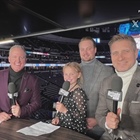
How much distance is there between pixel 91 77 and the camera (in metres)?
Answer: 1.98

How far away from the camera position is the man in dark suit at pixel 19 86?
6.29 feet

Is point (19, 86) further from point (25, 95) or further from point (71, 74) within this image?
point (71, 74)

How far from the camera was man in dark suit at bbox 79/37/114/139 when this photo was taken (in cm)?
192

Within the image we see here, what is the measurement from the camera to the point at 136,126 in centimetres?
128

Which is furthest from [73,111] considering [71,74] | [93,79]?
[93,79]

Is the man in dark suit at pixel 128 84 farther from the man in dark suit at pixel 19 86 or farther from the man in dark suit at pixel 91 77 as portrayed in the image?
the man in dark suit at pixel 19 86

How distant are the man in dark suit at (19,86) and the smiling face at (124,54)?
1.03m

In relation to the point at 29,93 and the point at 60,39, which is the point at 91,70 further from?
the point at 60,39

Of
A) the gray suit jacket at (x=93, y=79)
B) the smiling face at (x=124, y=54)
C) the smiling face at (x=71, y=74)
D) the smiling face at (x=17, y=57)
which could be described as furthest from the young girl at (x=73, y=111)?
the smiling face at (x=17, y=57)

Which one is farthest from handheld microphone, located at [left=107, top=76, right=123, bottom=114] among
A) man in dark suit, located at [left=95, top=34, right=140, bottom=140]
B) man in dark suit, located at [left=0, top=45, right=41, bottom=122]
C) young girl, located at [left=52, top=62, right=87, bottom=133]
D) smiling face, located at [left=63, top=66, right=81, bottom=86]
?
man in dark suit, located at [left=0, top=45, right=41, bottom=122]

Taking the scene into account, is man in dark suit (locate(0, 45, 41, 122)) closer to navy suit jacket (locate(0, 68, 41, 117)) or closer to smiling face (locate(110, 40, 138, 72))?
navy suit jacket (locate(0, 68, 41, 117))

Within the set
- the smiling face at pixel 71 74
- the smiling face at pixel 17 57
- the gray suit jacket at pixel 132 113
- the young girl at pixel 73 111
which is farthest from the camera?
the smiling face at pixel 17 57

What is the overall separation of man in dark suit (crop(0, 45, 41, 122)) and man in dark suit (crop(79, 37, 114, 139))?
0.55m

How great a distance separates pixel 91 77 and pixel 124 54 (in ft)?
2.40
